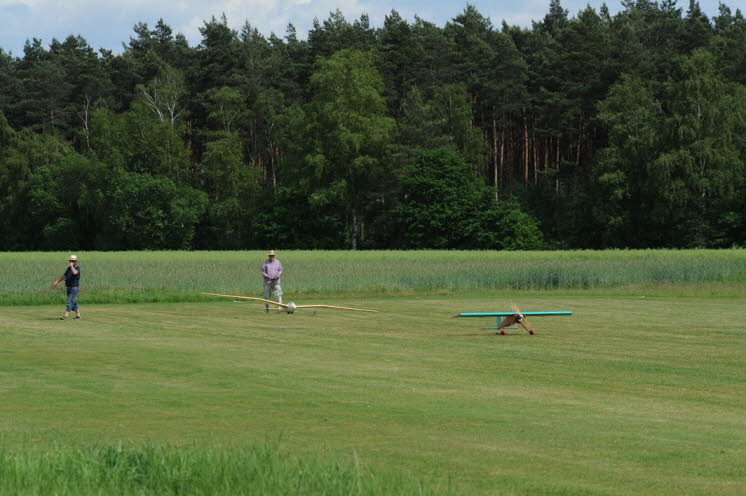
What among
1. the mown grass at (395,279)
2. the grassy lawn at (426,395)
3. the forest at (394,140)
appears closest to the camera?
the grassy lawn at (426,395)

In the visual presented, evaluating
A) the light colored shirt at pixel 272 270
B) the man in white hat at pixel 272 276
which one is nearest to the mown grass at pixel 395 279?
the man in white hat at pixel 272 276

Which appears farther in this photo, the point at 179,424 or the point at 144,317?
the point at 144,317

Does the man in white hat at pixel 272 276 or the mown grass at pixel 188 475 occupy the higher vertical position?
the man in white hat at pixel 272 276

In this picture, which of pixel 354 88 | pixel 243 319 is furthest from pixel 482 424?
pixel 354 88

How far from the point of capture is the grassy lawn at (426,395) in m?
10.7

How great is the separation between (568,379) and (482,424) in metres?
4.74

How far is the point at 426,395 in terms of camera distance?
50.5 feet

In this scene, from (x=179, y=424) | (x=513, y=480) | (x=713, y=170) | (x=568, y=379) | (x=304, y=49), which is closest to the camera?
(x=513, y=480)

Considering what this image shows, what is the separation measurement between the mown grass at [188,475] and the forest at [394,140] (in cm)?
7979

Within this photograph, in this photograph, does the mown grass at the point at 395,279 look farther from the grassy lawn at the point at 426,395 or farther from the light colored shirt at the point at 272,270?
the grassy lawn at the point at 426,395

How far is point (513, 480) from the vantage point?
9.80 meters

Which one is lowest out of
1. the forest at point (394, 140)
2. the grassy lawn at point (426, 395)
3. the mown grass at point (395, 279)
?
the grassy lawn at point (426, 395)

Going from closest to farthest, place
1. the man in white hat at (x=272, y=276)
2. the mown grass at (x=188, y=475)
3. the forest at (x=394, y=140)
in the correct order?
the mown grass at (x=188, y=475)
the man in white hat at (x=272, y=276)
the forest at (x=394, y=140)

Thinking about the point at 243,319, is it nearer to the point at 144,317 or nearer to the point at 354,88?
the point at 144,317
